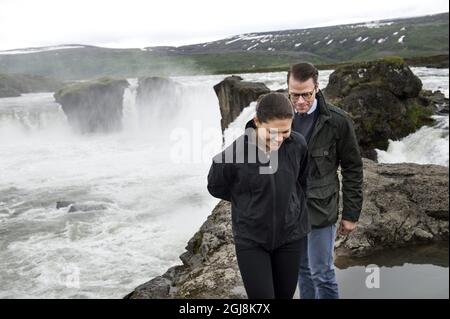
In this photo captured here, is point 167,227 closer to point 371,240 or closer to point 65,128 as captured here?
point 371,240

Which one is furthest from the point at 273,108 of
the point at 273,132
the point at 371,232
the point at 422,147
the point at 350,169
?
the point at 422,147

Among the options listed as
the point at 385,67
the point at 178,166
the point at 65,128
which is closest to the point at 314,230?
the point at 385,67

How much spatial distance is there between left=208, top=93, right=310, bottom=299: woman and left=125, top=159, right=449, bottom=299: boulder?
2.32 meters

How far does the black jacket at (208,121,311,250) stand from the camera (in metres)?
2.78

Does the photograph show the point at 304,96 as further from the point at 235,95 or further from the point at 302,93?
the point at 235,95

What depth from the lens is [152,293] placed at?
6.61 m

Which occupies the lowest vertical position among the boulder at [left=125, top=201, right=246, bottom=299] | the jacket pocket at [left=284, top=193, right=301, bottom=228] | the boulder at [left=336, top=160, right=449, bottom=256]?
the boulder at [left=125, top=201, right=246, bottom=299]

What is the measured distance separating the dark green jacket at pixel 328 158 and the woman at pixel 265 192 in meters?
0.37

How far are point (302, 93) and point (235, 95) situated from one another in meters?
15.4

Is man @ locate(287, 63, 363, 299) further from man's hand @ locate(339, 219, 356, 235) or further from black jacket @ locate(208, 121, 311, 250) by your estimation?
black jacket @ locate(208, 121, 311, 250)

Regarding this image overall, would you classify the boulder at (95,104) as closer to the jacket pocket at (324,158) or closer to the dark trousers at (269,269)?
the jacket pocket at (324,158)

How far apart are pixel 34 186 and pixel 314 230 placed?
50.5 feet

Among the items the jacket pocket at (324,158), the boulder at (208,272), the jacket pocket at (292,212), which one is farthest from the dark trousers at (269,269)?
the boulder at (208,272)

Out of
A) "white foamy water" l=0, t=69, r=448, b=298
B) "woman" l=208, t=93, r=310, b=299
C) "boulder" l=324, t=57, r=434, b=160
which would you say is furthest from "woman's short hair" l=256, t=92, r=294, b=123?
"boulder" l=324, t=57, r=434, b=160
